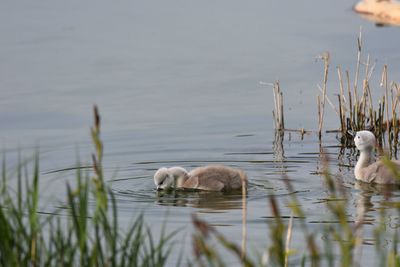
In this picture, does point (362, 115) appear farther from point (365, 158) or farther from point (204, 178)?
point (204, 178)

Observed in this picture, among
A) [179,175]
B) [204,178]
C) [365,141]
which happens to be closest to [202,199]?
[204,178]

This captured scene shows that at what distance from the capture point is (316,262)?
4.22 m

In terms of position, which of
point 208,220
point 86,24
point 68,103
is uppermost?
point 86,24

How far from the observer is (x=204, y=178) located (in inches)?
388

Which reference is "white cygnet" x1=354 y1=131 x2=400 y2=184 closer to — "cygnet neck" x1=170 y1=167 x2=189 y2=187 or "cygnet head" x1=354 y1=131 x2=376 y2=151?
"cygnet head" x1=354 y1=131 x2=376 y2=151

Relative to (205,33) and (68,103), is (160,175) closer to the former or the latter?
(68,103)

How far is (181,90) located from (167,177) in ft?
13.7

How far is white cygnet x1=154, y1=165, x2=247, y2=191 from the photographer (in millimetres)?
9766

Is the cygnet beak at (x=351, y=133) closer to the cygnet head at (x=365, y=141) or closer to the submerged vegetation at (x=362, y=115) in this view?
the submerged vegetation at (x=362, y=115)

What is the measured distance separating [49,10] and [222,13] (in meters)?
2.69

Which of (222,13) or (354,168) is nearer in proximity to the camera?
(354,168)

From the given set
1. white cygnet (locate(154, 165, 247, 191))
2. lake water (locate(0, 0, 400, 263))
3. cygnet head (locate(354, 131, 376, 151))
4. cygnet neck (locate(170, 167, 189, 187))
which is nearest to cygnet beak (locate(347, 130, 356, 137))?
lake water (locate(0, 0, 400, 263))

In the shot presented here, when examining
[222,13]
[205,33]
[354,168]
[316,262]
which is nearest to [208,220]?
[354,168]

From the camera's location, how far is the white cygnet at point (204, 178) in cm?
977
